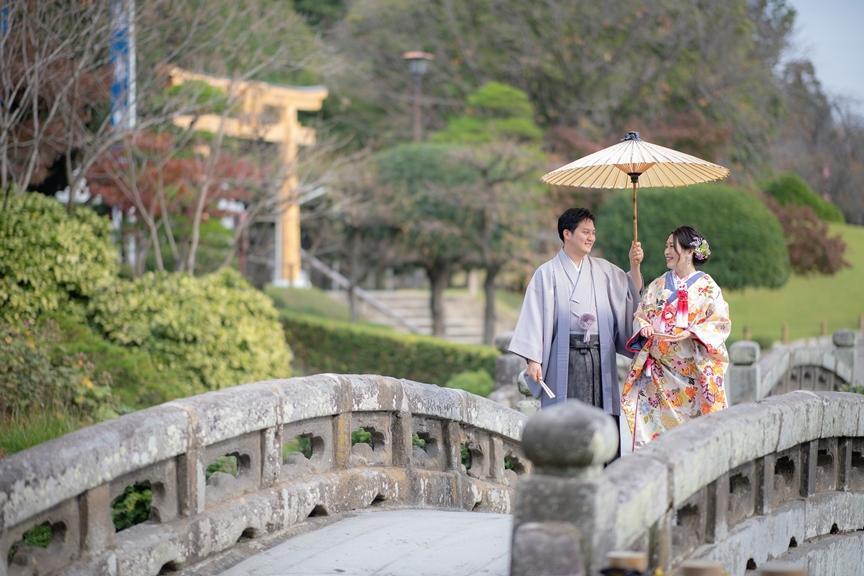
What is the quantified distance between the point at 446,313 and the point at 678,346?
27331 millimetres

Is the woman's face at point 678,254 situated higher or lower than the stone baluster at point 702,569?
higher

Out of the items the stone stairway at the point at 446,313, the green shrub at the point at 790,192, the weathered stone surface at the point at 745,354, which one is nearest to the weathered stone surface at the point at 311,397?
the weathered stone surface at the point at 745,354

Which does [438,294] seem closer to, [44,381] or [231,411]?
[44,381]

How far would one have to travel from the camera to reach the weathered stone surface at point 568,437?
13.1 feet

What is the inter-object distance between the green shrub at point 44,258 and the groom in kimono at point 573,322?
6.23m

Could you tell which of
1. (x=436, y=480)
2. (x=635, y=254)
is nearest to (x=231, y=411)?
(x=436, y=480)

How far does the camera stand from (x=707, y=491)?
5.47 metres

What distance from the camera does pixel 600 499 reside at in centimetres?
407

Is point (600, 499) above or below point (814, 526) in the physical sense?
above

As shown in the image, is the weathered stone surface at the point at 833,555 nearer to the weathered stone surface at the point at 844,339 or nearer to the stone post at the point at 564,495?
the stone post at the point at 564,495

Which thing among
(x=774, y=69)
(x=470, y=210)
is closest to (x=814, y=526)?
(x=470, y=210)

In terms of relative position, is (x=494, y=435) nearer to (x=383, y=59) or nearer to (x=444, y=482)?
(x=444, y=482)

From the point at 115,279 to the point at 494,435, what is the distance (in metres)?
6.16

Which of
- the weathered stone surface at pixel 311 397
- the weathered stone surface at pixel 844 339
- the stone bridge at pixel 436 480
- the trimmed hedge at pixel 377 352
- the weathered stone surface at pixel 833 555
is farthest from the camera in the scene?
the trimmed hedge at pixel 377 352
